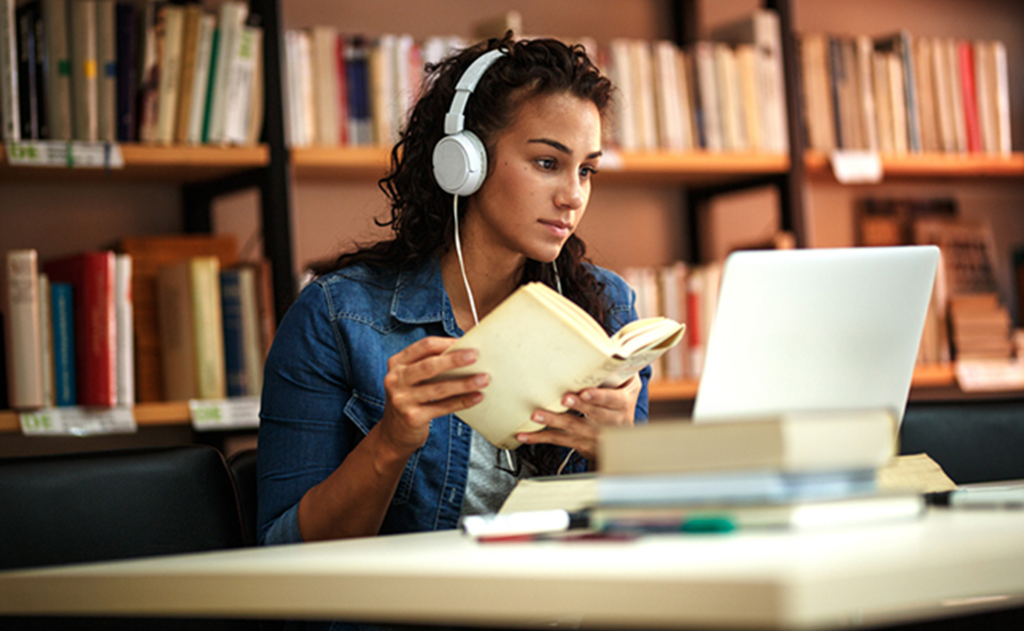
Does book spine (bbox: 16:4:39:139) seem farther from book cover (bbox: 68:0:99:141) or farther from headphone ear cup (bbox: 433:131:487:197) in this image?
headphone ear cup (bbox: 433:131:487:197)

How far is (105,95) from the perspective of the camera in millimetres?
1913

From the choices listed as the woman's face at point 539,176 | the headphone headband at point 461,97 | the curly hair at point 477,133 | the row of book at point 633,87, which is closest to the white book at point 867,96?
the row of book at point 633,87

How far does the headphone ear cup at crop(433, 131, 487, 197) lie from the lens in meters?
1.35

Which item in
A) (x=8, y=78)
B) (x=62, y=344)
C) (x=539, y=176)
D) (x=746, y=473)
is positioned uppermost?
(x=8, y=78)

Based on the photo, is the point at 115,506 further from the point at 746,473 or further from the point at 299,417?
the point at 746,473

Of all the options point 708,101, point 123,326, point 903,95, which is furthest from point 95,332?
point 903,95

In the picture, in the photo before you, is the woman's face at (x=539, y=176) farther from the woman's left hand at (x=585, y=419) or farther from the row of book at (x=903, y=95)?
the row of book at (x=903, y=95)

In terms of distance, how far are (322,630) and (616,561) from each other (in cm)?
67

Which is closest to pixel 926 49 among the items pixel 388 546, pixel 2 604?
pixel 388 546

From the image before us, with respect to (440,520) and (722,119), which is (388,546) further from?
(722,119)

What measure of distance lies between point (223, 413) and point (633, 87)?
1.16 metres

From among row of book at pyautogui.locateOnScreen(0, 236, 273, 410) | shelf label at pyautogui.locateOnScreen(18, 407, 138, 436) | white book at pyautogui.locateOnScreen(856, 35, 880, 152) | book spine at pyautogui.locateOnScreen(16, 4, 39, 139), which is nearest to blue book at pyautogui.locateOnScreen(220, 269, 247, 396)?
row of book at pyautogui.locateOnScreen(0, 236, 273, 410)

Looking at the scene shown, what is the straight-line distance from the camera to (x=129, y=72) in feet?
6.34

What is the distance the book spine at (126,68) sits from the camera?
6.33 ft
